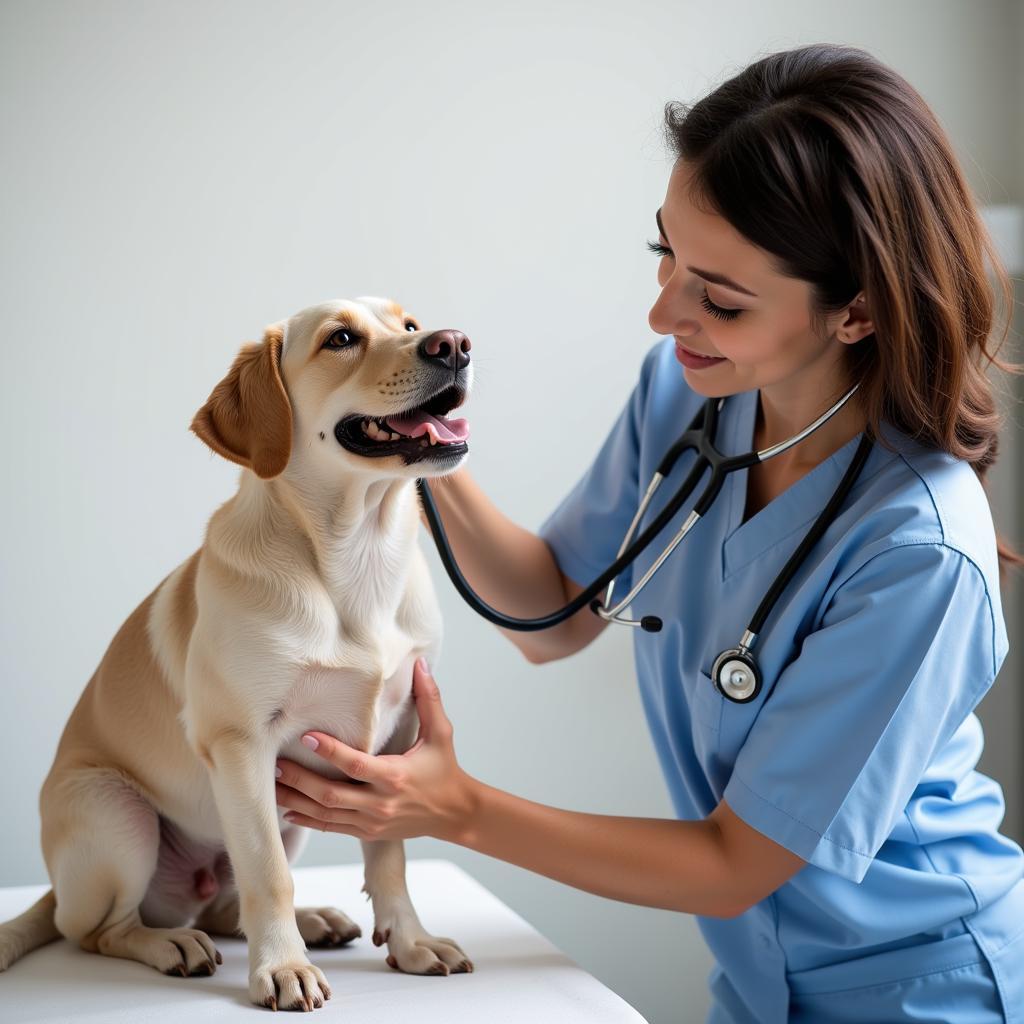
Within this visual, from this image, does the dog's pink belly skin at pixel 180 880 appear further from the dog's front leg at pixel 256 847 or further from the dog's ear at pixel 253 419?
the dog's ear at pixel 253 419

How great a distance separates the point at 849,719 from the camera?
1172 mm

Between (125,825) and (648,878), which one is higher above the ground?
(125,825)

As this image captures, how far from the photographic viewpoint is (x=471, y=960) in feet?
4.24

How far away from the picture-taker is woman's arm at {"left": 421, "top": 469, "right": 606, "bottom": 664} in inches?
62.6

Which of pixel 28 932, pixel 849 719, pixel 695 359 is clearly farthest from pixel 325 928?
pixel 695 359

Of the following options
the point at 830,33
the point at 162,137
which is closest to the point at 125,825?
the point at 162,137

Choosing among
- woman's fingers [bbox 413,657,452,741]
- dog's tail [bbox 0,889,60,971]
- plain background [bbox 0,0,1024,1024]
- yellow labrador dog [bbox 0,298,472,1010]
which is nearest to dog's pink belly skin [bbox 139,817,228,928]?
yellow labrador dog [bbox 0,298,472,1010]

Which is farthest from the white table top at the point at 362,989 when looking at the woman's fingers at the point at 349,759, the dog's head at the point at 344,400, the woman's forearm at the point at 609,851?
the dog's head at the point at 344,400

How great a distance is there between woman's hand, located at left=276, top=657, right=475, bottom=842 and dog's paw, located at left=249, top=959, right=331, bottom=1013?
0.49 ft

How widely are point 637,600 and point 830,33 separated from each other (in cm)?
156

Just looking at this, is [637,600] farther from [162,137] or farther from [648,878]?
[162,137]

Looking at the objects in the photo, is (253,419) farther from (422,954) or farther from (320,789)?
(422,954)

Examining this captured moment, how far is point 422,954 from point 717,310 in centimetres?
80

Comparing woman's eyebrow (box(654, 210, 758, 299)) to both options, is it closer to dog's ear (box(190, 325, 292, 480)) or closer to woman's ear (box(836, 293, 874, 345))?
woman's ear (box(836, 293, 874, 345))
